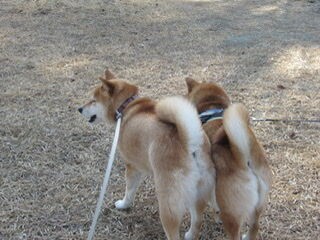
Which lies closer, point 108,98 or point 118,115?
point 118,115

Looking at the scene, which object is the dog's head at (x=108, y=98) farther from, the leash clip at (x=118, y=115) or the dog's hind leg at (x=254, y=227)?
the dog's hind leg at (x=254, y=227)

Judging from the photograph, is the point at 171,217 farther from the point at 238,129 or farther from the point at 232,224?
the point at 238,129

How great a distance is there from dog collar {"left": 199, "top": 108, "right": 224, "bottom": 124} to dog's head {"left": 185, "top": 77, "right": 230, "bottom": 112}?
59mm

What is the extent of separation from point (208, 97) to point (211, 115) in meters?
0.20

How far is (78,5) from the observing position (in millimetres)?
8750

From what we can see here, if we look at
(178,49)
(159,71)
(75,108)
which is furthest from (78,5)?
(75,108)

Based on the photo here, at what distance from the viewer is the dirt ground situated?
3.28m

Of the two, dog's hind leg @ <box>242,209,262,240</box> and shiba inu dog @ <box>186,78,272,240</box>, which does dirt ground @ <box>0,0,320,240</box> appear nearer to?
dog's hind leg @ <box>242,209,262,240</box>

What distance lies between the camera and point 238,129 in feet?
8.25

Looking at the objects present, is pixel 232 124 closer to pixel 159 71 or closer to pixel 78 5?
pixel 159 71

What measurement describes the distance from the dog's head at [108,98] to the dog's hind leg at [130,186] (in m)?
0.40

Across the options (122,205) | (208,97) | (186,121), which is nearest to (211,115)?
(208,97)

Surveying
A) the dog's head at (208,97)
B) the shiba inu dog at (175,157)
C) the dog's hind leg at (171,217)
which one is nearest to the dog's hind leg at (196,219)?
the shiba inu dog at (175,157)

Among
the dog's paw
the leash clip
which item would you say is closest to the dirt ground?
the dog's paw
